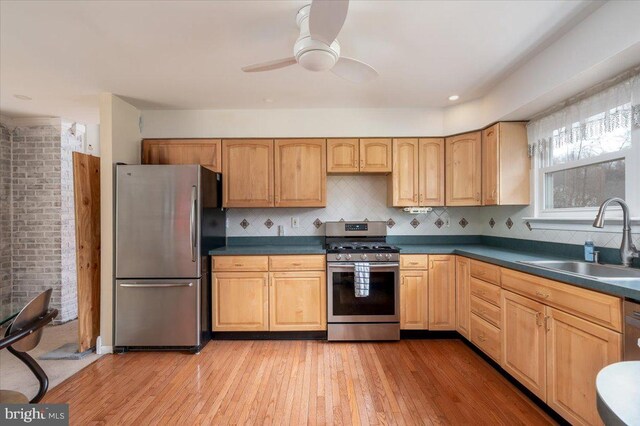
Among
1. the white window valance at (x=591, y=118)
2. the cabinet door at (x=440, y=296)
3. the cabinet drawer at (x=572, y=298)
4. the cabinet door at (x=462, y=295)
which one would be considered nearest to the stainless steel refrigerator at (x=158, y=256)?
the cabinet door at (x=440, y=296)

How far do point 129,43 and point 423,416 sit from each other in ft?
10.7

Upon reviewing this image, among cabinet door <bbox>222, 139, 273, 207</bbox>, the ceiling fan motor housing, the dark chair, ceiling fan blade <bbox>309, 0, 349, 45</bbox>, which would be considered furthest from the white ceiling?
the dark chair

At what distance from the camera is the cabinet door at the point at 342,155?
3.30 meters

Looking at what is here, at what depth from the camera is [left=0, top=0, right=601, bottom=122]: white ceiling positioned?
69.2 inches

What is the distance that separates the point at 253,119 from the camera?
332 centimetres

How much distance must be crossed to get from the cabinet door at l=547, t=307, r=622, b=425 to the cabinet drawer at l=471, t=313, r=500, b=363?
53cm

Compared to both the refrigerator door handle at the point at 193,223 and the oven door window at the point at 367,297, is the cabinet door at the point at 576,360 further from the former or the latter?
the refrigerator door handle at the point at 193,223

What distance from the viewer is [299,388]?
2.17m

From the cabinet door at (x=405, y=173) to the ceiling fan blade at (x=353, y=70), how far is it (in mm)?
1468

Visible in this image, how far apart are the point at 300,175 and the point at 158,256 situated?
165cm

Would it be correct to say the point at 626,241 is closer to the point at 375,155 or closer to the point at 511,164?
the point at 511,164

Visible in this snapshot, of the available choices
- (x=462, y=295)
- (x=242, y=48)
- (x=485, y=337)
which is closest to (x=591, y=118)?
(x=462, y=295)

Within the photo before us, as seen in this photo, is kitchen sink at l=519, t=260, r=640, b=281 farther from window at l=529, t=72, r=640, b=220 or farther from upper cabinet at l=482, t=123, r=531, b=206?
upper cabinet at l=482, t=123, r=531, b=206

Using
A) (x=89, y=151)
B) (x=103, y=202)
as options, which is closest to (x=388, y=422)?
(x=103, y=202)
